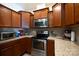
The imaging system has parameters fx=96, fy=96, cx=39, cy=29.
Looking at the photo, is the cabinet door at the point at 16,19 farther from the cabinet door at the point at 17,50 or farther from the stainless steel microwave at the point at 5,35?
the cabinet door at the point at 17,50

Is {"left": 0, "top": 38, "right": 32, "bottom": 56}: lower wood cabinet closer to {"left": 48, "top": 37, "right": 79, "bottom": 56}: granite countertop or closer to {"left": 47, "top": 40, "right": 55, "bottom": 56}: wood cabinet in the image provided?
{"left": 47, "top": 40, "right": 55, "bottom": 56}: wood cabinet

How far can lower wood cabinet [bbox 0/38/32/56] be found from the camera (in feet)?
6.57

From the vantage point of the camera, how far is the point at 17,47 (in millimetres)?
2623

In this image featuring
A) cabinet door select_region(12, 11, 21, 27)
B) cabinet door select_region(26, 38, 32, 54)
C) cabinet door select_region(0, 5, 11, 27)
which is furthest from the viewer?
cabinet door select_region(26, 38, 32, 54)

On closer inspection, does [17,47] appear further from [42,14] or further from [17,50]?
[42,14]

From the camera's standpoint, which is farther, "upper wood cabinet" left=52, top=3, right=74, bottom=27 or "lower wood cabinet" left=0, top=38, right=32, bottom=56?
"lower wood cabinet" left=0, top=38, right=32, bottom=56

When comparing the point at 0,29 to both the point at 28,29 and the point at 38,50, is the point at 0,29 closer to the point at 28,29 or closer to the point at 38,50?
the point at 28,29

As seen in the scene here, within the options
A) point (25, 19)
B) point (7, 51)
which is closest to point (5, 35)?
point (7, 51)

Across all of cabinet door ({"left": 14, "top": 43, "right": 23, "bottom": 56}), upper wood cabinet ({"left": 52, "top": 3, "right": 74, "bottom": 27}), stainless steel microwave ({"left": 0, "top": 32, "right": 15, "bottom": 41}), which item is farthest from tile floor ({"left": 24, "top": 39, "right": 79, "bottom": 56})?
cabinet door ({"left": 14, "top": 43, "right": 23, "bottom": 56})

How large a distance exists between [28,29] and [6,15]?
0.75 meters

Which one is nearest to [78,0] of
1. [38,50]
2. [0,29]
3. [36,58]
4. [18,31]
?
[36,58]

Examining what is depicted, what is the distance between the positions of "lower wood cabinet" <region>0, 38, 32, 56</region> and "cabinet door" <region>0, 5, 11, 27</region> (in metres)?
0.47

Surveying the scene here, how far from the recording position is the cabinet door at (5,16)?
2.09 m

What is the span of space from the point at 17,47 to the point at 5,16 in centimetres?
91
